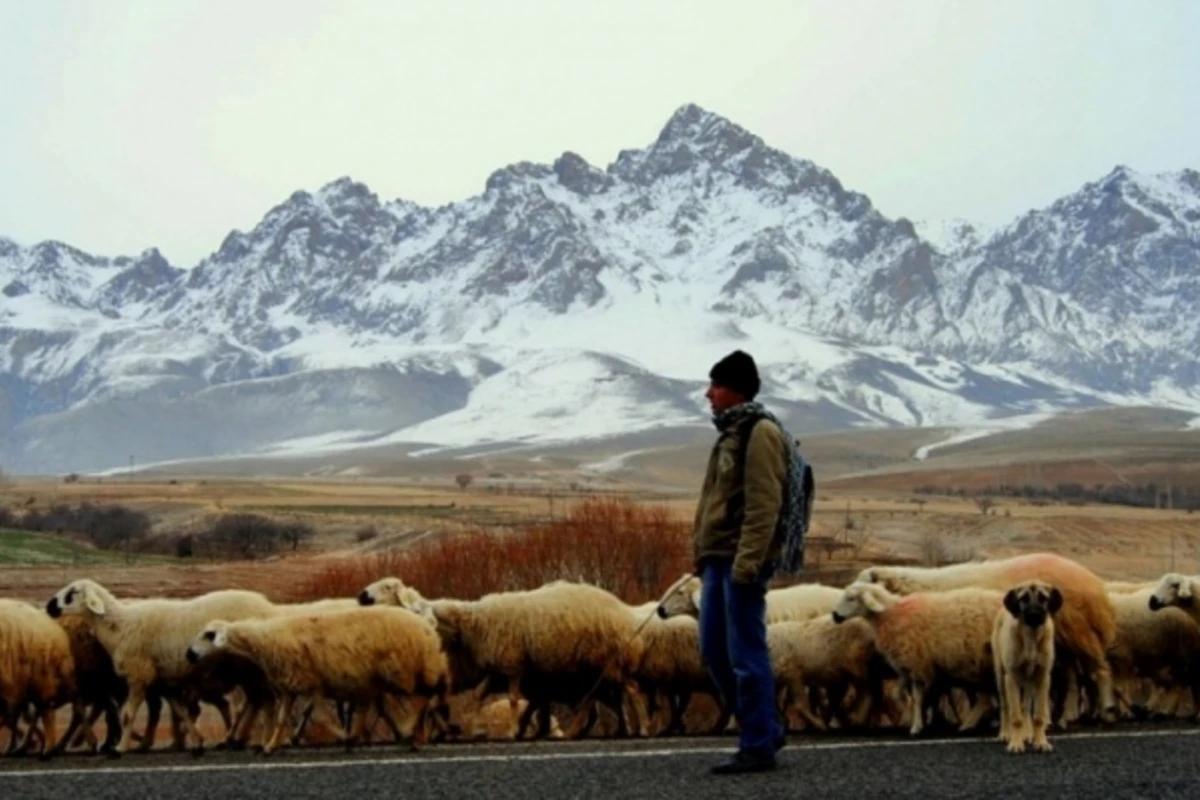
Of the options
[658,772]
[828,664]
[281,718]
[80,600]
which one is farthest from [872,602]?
[80,600]

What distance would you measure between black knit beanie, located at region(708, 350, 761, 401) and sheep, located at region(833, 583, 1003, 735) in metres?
4.21

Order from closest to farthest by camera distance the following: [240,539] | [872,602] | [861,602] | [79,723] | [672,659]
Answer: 1. [872,602]
2. [861,602]
3. [79,723]
4. [672,659]
5. [240,539]

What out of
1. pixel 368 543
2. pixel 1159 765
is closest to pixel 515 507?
pixel 368 543

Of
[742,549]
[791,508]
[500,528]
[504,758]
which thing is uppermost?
[791,508]

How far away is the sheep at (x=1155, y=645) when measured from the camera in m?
17.2

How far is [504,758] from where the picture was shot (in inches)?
501

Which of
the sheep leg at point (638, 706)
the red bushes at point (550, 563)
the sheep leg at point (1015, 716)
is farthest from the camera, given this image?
the red bushes at point (550, 563)

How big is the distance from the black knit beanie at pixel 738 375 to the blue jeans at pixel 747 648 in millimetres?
1207

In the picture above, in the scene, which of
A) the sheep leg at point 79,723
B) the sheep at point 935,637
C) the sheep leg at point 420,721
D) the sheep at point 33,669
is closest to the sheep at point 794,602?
the sheep at point 935,637

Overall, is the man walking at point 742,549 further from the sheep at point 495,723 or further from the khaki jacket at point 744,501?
the sheep at point 495,723

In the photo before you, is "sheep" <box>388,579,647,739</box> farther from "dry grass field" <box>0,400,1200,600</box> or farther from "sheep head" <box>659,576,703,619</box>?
"dry grass field" <box>0,400,1200,600</box>

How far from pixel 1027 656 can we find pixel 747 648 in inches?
109

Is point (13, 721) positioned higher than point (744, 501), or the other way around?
point (744, 501)

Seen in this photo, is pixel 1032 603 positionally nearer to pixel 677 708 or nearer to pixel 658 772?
pixel 658 772
